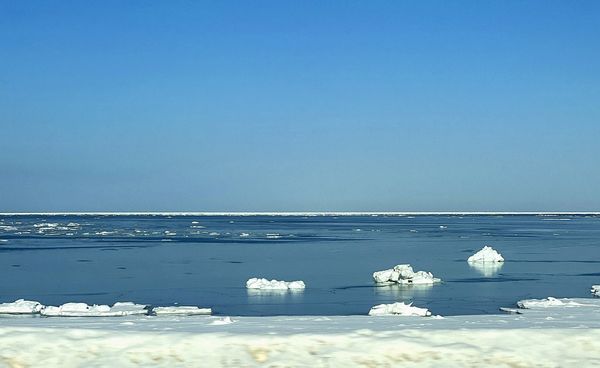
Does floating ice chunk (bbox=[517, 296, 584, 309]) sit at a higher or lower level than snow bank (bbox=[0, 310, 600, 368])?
lower

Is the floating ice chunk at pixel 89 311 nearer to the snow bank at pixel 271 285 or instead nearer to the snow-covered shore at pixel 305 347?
the snow bank at pixel 271 285

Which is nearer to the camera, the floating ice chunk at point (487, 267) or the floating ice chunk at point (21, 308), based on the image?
the floating ice chunk at point (21, 308)

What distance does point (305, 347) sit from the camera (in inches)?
281

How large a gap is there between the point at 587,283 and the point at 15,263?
22.0m

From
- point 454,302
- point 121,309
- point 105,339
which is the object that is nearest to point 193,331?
point 105,339

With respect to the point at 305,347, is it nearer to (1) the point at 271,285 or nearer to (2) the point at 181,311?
(2) the point at 181,311

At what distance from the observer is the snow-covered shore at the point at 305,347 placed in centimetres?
699

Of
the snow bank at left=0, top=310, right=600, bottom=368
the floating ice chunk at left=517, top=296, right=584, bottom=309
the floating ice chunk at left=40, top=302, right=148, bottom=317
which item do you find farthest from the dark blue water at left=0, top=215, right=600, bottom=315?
the snow bank at left=0, top=310, right=600, bottom=368

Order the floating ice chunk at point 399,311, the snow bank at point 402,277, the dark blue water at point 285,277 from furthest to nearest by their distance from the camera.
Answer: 1. the snow bank at point 402,277
2. the dark blue water at point 285,277
3. the floating ice chunk at point 399,311

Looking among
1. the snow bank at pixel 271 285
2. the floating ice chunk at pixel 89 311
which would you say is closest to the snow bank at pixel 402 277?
the snow bank at pixel 271 285

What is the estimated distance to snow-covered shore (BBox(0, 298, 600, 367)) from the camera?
22.9 ft

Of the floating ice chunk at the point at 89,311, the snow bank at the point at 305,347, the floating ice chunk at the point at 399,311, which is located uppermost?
the snow bank at the point at 305,347

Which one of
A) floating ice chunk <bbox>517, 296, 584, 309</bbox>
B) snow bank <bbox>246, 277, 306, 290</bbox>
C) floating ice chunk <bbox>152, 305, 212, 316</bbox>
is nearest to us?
floating ice chunk <bbox>152, 305, 212, 316</bbox>

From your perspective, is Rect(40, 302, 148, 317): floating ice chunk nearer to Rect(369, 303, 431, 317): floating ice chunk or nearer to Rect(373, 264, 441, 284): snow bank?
Rect(369, 303, 431, 317): floating ice chunk
